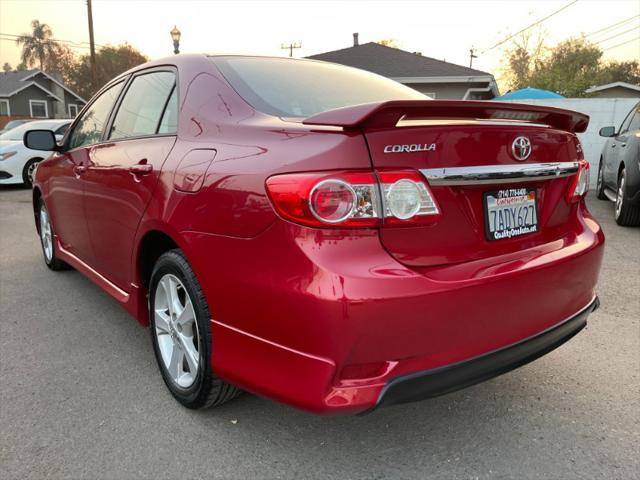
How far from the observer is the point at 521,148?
79.8 inches

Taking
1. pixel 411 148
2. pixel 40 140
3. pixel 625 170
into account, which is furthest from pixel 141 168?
A: pixel 625 170

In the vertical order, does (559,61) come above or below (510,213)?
above

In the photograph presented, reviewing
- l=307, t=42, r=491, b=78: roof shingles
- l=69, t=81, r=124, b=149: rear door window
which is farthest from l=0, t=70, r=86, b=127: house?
l=69, t=81, r=124, b=149: rear door window

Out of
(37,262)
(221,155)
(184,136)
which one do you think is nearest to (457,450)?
(221,155)

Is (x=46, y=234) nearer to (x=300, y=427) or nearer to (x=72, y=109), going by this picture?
(x=300, y=427)

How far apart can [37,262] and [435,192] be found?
4760 mm

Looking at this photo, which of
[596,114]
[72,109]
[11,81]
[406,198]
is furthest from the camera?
[72,109]

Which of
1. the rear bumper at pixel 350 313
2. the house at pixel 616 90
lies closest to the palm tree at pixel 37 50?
the house at pixel 616 90

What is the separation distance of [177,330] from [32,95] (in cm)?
4182

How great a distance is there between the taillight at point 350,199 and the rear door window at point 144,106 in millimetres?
1185

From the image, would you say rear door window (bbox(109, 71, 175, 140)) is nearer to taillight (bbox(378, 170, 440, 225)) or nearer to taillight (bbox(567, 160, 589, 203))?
taillight (bbox(378, 170, 440, 225))

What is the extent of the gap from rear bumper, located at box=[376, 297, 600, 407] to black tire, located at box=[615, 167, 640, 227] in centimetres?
520

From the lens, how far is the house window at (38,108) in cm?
3775

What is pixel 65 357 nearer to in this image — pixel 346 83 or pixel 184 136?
pixel 184 136
